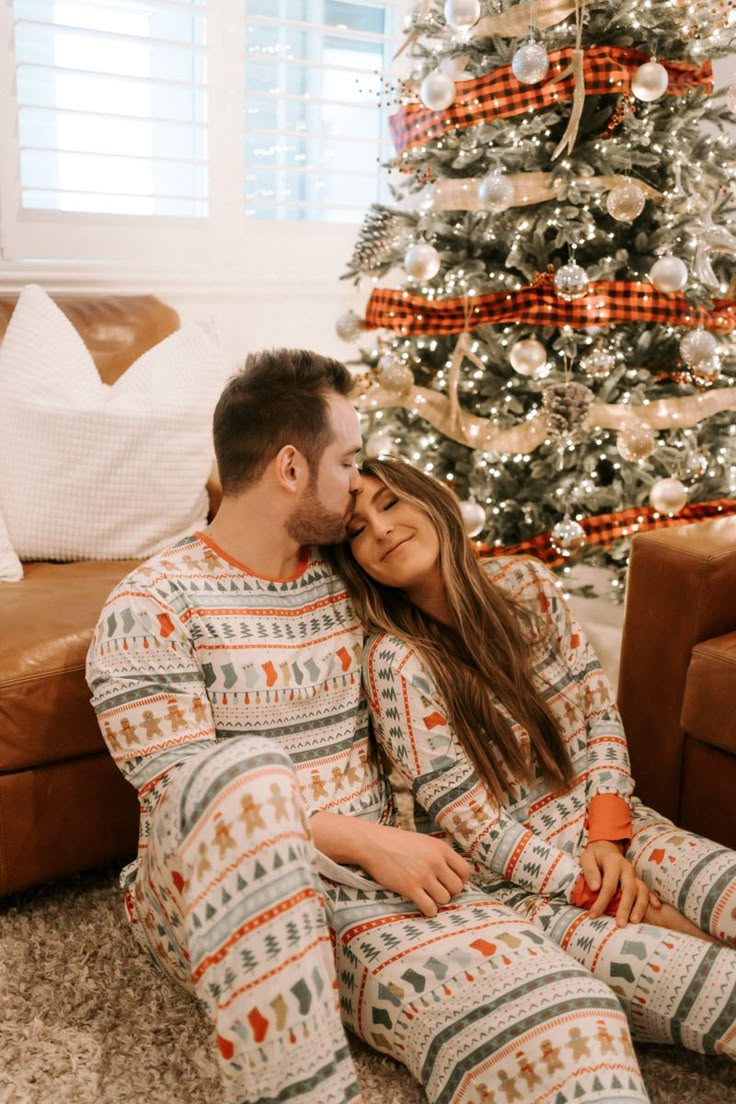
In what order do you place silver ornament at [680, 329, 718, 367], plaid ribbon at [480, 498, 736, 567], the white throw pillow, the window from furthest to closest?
the window
plaid ribbon at [480, 498, 736, 567]
silver ornament at [680, 329, 718, 367]
the white throw pillow

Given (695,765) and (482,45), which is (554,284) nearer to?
(482,45)

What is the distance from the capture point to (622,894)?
138 centimetres

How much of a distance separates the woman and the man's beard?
0.06 metres

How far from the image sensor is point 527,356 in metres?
2.34

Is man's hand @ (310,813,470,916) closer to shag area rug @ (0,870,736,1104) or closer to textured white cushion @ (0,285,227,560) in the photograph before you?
shag area rug @ (0,870,736,1104)

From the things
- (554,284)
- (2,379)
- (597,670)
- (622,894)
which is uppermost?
(554,284)

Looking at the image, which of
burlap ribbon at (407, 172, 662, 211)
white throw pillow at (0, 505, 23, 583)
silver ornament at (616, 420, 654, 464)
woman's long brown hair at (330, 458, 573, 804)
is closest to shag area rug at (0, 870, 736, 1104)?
woman's long brown hair at (330, 458, 573, 804)

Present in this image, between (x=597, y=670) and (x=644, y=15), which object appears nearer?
(x=597, y=670)

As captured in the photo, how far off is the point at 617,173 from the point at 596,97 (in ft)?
0.60

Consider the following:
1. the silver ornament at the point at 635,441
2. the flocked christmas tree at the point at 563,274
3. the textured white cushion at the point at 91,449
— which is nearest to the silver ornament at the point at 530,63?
the flocked christmas tree at the point at 563,274

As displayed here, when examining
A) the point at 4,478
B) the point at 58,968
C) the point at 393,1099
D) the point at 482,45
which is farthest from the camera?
the point at 482,45

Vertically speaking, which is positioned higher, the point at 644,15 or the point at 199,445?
the point at 644,15

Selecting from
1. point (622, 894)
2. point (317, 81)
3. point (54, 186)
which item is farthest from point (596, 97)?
point (622, 894)

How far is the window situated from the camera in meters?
2.71
